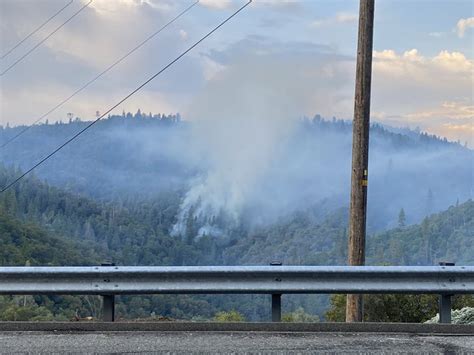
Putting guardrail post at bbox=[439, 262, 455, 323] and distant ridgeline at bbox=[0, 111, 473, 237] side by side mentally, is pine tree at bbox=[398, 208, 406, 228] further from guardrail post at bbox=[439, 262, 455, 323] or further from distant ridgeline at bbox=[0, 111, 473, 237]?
guardrail post at bbox=[439, 262, 455, 323]

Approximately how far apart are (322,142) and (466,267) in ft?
314

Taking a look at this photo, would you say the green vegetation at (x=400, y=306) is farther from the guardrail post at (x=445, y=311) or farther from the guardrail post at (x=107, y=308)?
the guardrail post at (x=107, y=308)

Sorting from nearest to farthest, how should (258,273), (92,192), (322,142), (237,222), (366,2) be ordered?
(258,273) → (366,2) → (92,192) → (237,222) → (322,142)

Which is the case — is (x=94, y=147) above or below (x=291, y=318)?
above

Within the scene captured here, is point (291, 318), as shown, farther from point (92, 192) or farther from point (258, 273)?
point (92, 192)

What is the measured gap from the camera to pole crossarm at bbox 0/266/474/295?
6.31m

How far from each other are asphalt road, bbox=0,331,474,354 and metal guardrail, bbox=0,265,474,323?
0.40 meters

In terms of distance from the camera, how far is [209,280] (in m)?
6.32

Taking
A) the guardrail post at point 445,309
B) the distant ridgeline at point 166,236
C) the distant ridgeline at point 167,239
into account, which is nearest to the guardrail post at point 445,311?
the guardrail post at point 445,309

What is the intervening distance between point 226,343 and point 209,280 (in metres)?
0.71

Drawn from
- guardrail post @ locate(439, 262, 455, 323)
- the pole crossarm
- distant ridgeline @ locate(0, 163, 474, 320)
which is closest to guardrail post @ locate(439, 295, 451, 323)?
guardrail post @ locate(439, 262, 455, 323)

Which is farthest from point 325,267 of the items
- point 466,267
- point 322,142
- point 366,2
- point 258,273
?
point 322,142

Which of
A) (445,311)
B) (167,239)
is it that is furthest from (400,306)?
(167,239)

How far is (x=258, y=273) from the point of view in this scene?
632 centimetres
